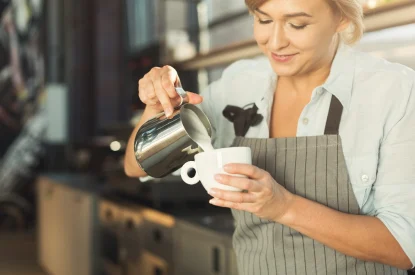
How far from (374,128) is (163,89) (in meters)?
0.37

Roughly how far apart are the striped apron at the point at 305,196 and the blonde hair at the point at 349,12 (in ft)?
0.41

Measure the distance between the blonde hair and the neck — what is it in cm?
3

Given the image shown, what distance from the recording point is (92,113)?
5.13m

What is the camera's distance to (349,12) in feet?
3.18

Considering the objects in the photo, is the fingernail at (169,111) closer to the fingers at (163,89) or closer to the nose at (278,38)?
the fingers at (163,89)

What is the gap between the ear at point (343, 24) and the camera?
98 cm

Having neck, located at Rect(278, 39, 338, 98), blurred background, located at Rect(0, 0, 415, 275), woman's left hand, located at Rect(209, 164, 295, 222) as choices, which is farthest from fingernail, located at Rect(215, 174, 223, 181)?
blurred background, located at Rect(0, 0, 415, 275)

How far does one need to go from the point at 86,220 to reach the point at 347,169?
7.94 feet

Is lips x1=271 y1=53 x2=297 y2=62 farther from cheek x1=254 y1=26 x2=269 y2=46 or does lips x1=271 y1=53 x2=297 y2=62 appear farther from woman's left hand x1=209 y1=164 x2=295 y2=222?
woman's left hand x1=209 y1=164 x2=295 y2=222

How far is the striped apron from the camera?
0.96 metres

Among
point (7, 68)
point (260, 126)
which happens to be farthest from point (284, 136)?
point (7, 68)

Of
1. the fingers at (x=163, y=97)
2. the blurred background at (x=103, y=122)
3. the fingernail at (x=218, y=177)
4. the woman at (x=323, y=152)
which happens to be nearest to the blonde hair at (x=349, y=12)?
the woman at (x=323, y=152)

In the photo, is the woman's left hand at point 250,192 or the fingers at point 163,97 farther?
the fingers at point 163,97

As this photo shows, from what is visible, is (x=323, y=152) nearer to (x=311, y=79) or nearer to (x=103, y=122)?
(x=311, y=79)
